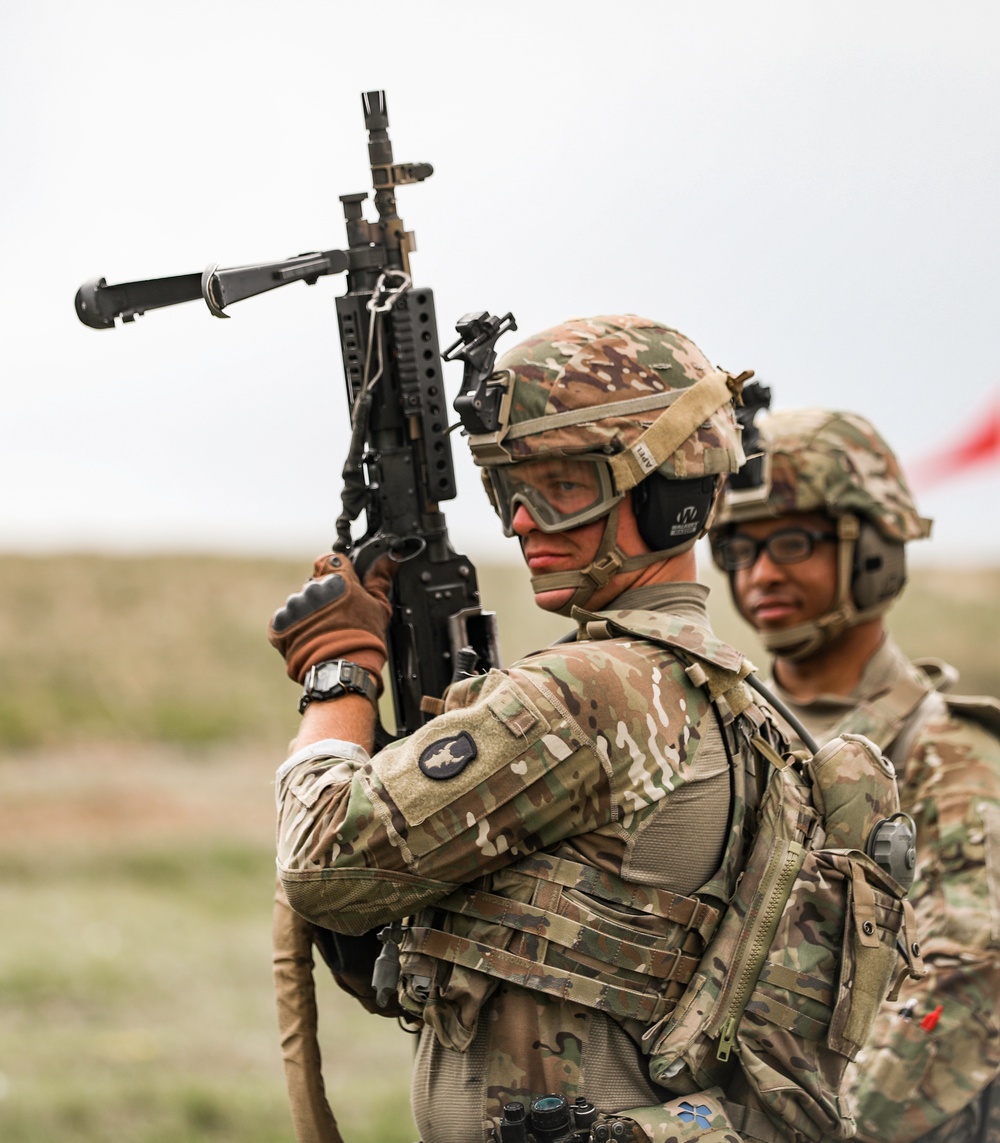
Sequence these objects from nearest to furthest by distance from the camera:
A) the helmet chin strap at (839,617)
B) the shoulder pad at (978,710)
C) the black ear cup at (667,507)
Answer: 1. the black ear cup at (667,507)
2. the shoulder pad at (978,710)
3. the helmet chin strap at (839,617)

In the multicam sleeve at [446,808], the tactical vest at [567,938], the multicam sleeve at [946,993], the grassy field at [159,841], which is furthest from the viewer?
the grassy field at [159,841]

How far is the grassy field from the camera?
456 inches

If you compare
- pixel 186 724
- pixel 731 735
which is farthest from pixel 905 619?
pixel 731 735

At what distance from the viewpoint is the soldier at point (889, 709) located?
17.8ft

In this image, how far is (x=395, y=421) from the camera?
4.68 m

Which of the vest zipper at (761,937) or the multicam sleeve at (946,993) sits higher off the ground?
the vest zipper at (761,937)

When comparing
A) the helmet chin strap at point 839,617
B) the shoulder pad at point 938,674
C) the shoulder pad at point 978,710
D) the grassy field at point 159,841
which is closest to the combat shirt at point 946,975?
the shoulder pad at point 978,710

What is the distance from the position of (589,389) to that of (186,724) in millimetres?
21171

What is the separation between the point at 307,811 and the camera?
373 cm

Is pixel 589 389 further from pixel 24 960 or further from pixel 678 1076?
pixel 24 960

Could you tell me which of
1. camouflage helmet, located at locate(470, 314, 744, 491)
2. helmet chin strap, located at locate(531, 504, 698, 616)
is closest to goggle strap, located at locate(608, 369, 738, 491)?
camouflage helmet, located at locate(470, 314, 744, 491)

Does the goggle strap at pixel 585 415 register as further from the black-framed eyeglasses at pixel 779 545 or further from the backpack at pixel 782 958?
the black-framed eyeglasses at pixel 779 545

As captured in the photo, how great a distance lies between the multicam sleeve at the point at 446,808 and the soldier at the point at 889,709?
6.55 ft

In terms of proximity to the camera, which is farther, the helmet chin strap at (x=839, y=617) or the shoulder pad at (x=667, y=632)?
the helmet chin strap at (x=839, y=617)
